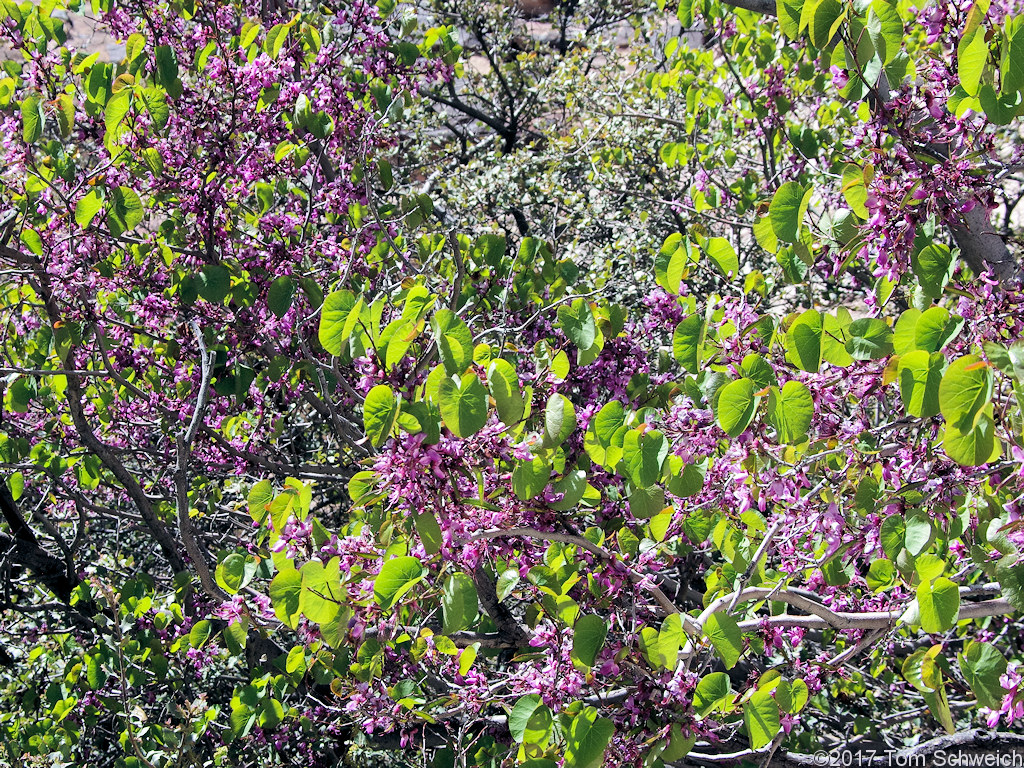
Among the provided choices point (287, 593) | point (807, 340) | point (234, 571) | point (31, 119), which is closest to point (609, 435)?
point (807, 340)

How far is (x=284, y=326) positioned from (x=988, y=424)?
2.68 metres

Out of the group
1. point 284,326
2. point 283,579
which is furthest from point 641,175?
point 283,579

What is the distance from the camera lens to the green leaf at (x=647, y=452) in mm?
1820

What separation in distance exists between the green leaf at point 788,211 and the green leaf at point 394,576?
1.16 meters

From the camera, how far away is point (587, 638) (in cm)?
191

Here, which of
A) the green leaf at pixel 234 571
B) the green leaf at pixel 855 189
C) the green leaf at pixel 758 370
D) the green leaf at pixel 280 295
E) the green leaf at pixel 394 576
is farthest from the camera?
the green leaf at pixel 280 295

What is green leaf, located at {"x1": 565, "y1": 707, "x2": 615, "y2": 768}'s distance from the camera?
1.84 meters

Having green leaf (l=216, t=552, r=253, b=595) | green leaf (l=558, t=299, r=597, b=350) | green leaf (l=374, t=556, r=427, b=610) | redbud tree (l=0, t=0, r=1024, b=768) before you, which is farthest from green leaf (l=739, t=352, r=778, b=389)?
green leaf (l=216, t=552, r=253, b=595)

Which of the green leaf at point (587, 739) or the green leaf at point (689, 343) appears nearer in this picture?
the green leaf at point (587, 739)

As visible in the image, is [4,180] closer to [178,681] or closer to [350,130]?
[350,130]

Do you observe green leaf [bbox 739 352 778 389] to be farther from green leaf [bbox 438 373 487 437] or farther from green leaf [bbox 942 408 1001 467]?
green leaf [bbox 438 373 487 437]

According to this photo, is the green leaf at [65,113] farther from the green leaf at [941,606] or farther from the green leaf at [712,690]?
the green leaf at [941,606]

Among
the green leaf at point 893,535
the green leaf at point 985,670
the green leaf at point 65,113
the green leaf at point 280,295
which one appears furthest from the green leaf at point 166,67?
the green leaf at point 985,670

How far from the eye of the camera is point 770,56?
4.11 meters
